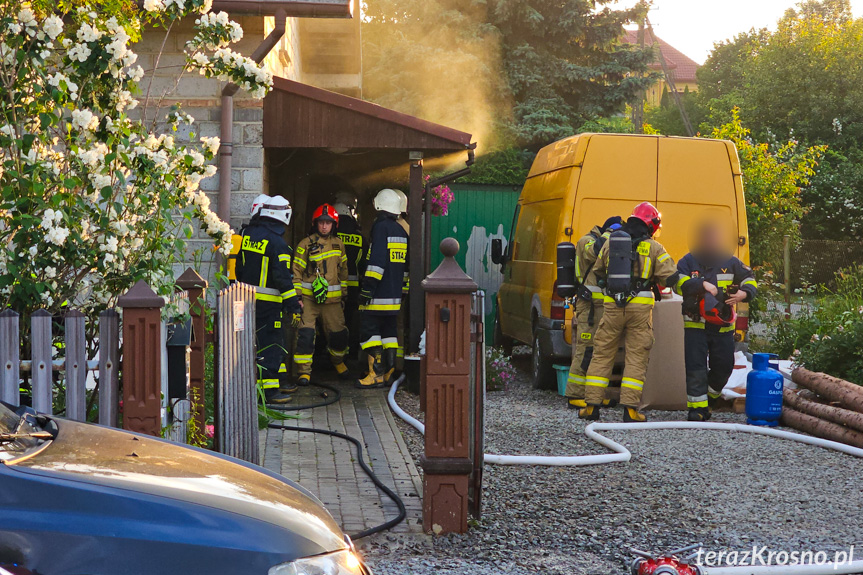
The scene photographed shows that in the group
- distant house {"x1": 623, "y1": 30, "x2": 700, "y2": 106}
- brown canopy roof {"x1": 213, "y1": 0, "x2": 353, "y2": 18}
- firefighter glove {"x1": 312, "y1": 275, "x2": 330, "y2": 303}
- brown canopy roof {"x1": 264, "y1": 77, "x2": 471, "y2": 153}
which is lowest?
firefighter glove {"x1": 312, "y1": 275, "x2": 330, "y2": 303}

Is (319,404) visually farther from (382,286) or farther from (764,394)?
(764,394)

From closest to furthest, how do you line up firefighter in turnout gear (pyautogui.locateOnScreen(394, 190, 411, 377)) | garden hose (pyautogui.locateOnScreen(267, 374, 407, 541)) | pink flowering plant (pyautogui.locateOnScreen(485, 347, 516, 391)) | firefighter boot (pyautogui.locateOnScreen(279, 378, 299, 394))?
garden hose (pyautogui.locateOnScreen(267, 374, 407, 541)) → firefighter boot (pyautogui.locateOnScreen(279, 378, 299, 394)) → firefighter in turnout gear (pyautogui.locateOnScreen(394, 190, 411, 377)) → pink flowering plant (pyautogui.locateOnScreen(485, 347, 516, 391))

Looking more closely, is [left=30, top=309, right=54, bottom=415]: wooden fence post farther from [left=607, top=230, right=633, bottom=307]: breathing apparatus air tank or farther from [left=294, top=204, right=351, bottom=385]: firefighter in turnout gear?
[left=294, top=204, right=351, bottom=385]: firefighter in turnout gear

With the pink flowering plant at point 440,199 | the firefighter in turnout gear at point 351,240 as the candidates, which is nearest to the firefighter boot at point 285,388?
the firefighter in turnout gear at point 351,240

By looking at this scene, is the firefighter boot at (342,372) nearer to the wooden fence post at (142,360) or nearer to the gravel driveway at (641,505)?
the gravel driveway at (641,505)

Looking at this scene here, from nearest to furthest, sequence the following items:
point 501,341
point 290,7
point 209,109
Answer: point 290,7, point 209,109, point 501,341

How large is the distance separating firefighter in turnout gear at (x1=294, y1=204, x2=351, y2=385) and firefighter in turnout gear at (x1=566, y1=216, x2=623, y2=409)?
8.54ft

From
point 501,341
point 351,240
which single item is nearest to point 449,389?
point 351,240

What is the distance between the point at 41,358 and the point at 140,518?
6.66 feet

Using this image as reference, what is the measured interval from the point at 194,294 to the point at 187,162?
31.7 inches

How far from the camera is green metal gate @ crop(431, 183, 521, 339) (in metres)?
15.4

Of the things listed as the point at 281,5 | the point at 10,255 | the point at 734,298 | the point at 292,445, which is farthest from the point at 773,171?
the point at 10,255
